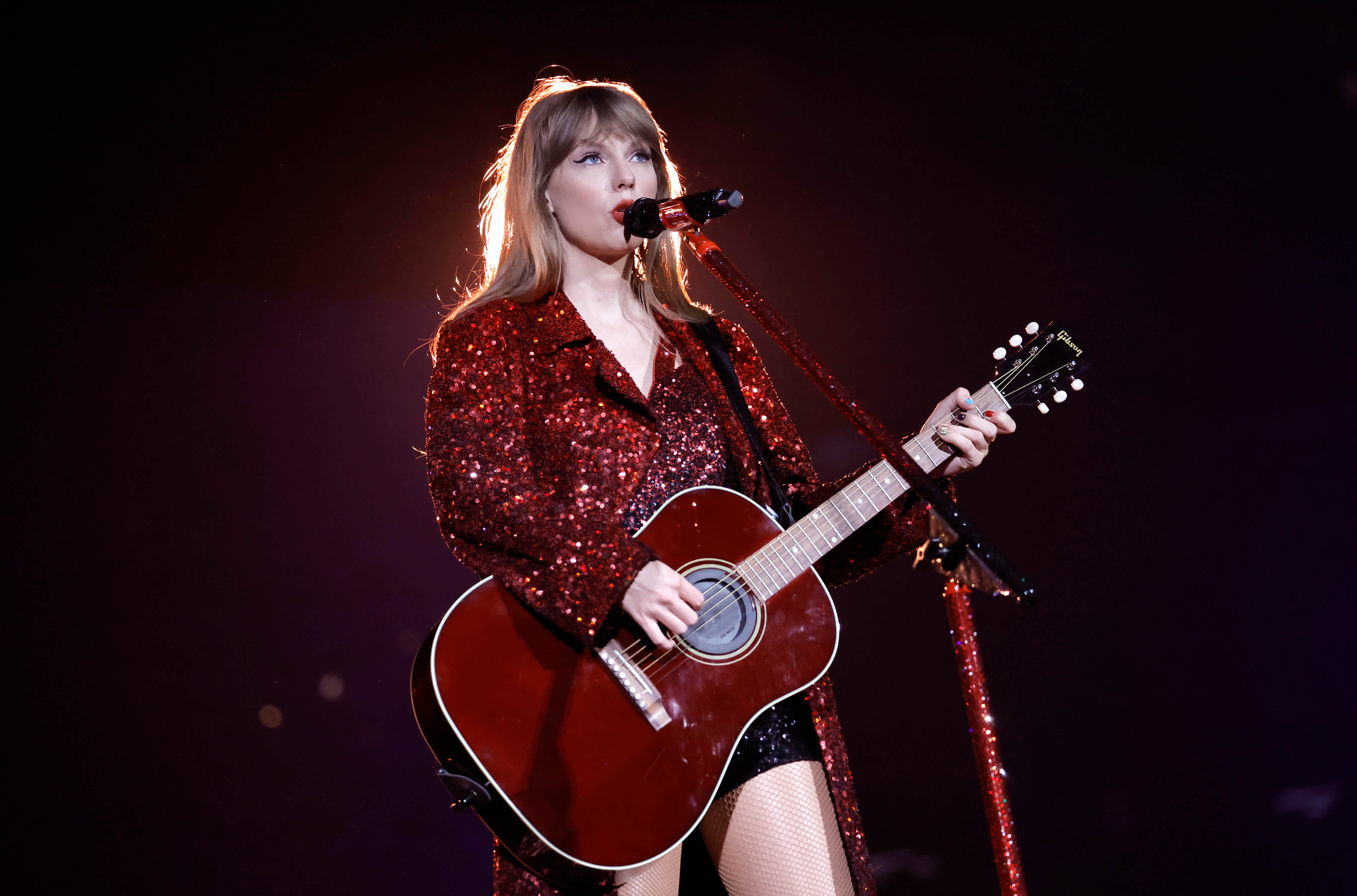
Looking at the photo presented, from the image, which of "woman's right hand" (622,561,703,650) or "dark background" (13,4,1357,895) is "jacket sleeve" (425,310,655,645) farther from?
"dark background" (13,4,1357,895)

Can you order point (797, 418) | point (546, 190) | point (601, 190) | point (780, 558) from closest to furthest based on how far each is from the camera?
point (780, 558), point (601, 190), point (546, 190), point (797, 418)

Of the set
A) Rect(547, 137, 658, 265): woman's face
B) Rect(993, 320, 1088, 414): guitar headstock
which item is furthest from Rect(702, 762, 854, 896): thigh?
Rect(547, 137, 658, 265): woman's face

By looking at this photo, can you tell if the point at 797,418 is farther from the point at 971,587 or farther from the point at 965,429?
the point at 971,587

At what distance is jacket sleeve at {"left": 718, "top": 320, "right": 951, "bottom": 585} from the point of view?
1.86 m

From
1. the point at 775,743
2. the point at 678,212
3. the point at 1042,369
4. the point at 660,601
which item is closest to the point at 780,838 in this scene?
the point at 775,743

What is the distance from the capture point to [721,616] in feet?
5.44

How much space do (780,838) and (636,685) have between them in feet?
1.30

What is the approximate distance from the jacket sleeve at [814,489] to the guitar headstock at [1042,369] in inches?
9.1

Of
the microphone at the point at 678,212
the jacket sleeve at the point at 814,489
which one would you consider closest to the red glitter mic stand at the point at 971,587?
the microphone at the point at 678,212

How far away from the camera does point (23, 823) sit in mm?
2641

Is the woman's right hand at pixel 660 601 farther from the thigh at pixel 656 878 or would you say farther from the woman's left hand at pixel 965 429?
the woman's left hand at pixel 965 429

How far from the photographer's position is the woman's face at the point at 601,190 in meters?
1.96

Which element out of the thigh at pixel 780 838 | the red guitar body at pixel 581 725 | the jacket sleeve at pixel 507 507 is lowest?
the thigh at pixel 780 838

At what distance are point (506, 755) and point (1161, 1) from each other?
3.11 m
